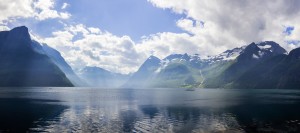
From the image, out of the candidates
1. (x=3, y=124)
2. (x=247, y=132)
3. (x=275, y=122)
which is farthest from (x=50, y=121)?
(x=275, y=122)

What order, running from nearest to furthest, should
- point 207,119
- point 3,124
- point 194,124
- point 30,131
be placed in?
point 30,131
point 3,124
point 194,124
point 207,119

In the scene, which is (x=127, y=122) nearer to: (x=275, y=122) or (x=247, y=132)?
(x=247, y=132)

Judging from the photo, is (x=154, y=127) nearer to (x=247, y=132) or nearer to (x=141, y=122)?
(x=141, y=122)

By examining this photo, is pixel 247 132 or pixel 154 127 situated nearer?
A: pixel 247 132

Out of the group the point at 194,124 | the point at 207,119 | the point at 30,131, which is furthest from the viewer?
the point at 207,119

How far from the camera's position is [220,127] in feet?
260

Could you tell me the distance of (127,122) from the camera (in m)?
86.8

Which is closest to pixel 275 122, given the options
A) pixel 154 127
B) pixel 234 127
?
pixel 234 127

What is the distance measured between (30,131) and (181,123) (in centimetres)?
4165

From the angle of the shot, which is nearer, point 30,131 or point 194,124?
point 30,131

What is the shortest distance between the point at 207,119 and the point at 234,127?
645 inches

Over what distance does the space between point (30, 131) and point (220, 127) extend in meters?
49.5

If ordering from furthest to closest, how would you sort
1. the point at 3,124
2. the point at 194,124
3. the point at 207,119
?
the point at 207,119 < the point at 194,124 < the point at 3,124

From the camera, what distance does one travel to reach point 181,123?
281 ft
